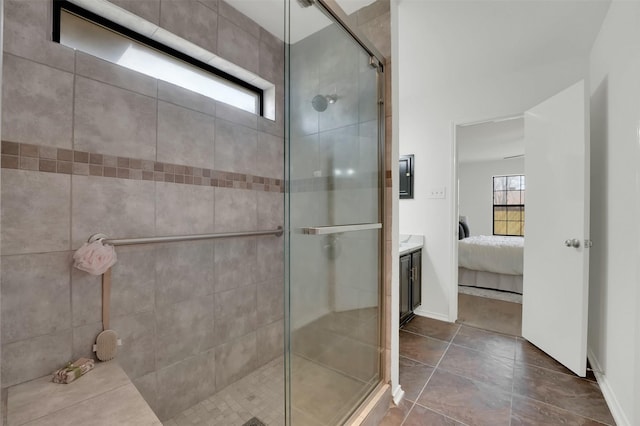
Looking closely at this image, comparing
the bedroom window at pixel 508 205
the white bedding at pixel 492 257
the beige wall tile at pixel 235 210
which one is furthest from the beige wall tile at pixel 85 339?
the bedroom window at pixel 508 205

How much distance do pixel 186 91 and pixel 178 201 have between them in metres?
0.66

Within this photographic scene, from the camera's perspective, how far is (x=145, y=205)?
1.49 m

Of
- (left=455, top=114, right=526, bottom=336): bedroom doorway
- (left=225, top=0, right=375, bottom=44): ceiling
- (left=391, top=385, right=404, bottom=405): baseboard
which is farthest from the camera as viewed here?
(left=455, top=114, right=526, bottom=336): bedroom doorway

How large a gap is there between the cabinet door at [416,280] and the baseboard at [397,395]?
4.00 feet

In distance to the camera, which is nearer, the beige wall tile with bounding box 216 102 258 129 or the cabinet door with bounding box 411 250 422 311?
the beige wall tile with bounding box 216 102 258 129

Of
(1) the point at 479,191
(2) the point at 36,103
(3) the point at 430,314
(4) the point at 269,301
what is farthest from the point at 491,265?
(2) the point at 36,103

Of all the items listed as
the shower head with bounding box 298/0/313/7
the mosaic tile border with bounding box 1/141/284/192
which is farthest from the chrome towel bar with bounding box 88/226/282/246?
the shower head with bounding box 298/0/313/7

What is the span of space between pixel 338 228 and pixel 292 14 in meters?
0.94

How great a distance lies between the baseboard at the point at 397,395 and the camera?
169 cm

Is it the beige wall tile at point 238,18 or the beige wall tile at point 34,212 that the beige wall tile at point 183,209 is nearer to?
the beige wall tile at point 34,212

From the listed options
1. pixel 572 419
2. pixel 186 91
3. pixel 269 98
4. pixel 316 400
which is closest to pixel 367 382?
pixel 316 400

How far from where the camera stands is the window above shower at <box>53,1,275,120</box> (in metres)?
1.39

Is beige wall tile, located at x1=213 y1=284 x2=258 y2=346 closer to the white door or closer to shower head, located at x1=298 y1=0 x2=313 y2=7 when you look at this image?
shower head, located at x1=298 y1=0 x2=313 y2=7

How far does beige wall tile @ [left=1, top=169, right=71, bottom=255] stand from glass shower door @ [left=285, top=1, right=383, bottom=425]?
100 centimetres
